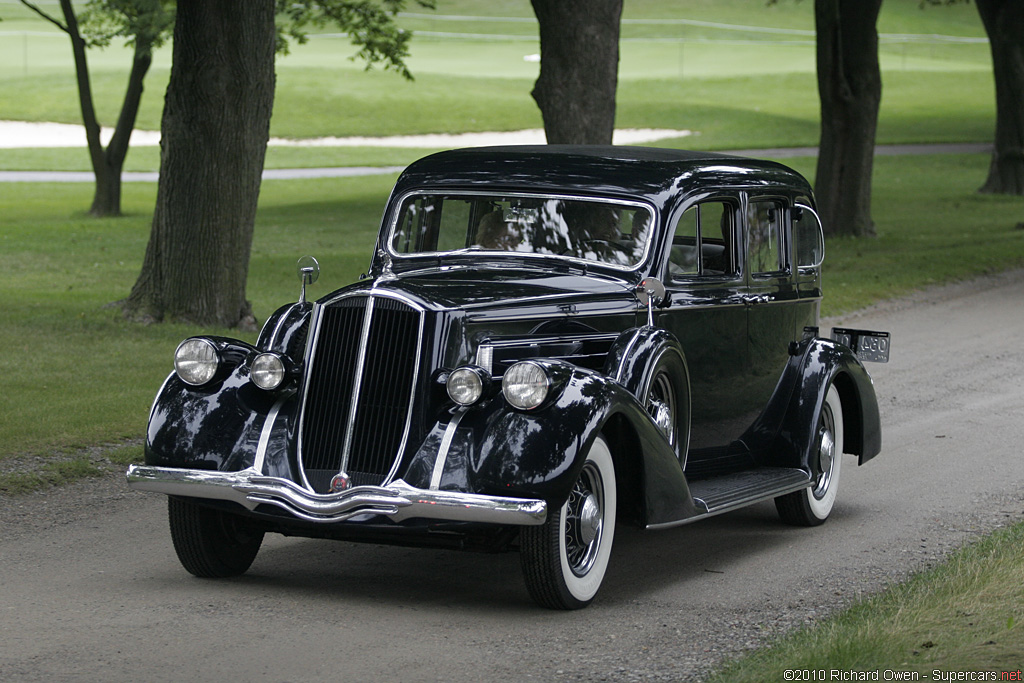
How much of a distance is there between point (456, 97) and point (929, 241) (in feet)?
120

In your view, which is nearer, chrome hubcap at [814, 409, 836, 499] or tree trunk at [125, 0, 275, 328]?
chrome hubcap at [814, 409, 836, 499]

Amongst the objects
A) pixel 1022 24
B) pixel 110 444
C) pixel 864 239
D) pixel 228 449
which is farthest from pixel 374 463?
pixel 1022 24

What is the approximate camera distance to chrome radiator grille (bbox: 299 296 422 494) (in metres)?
5.77

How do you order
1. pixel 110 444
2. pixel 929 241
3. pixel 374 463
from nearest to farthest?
1. pixel 374 463
2. pixel 110 444
3. pixel 929 241

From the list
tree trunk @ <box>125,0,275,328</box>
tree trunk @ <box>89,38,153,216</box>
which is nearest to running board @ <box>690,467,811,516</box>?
tree trunk @ <box>125,0,275,328</box>

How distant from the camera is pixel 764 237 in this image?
788 centimetres

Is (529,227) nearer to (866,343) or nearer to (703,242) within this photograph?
(703,242)

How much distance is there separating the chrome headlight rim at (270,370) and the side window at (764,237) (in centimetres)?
294

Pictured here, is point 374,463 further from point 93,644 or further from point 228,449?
point 93,644

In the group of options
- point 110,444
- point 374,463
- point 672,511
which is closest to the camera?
point 374,463

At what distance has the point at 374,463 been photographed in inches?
227

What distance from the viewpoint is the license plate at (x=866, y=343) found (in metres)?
8.52

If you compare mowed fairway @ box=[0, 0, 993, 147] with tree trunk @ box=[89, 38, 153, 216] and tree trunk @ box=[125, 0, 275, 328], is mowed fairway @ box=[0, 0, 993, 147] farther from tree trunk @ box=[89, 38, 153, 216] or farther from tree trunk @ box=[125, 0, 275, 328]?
tree trunk @ box=[125, 0, 275, 328]

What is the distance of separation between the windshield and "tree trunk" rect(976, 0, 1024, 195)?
27800 millimetres
